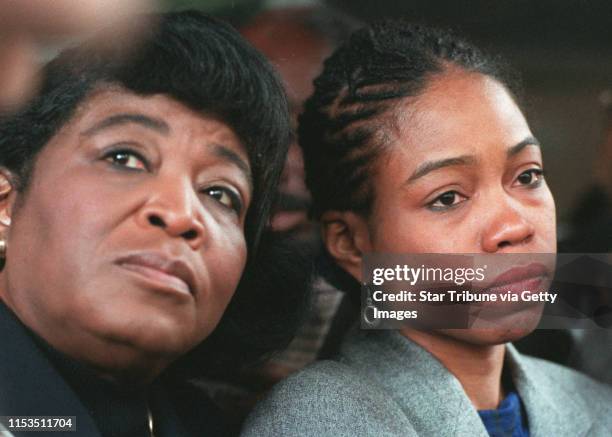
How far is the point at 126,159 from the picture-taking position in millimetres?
735

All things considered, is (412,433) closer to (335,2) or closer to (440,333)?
(440,333)

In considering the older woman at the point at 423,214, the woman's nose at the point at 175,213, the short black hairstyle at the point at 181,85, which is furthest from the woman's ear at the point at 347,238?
the woman's nose at the point at 175,213

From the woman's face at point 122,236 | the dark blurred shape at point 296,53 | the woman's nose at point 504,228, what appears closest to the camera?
the woman's face at point 122,236

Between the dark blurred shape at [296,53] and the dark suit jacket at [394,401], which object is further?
the dark blurred shape at [296,53]

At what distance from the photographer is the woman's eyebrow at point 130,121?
74 cm

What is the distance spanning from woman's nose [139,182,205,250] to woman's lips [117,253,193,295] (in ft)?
0.08

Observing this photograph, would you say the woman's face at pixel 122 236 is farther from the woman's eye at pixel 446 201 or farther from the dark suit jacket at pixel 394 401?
the woman's eye at pixel 446 201

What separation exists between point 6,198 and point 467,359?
0.52 meters

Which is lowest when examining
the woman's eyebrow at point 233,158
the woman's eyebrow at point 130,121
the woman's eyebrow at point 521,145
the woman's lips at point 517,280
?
the woman's lips at point 517,280

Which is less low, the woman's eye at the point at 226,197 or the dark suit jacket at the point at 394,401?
the woman's eye at the point at 226,197

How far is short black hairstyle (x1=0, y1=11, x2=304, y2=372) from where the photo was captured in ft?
2.50

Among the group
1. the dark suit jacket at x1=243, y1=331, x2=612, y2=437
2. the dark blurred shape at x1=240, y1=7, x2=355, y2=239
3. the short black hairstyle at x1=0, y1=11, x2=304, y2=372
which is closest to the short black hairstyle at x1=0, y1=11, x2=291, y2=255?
the short black hairstyle at x1=0, y1=11, x2=304, y2=372

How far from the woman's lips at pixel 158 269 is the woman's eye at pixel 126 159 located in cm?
9

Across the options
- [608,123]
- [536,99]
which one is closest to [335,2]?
[536,99]
